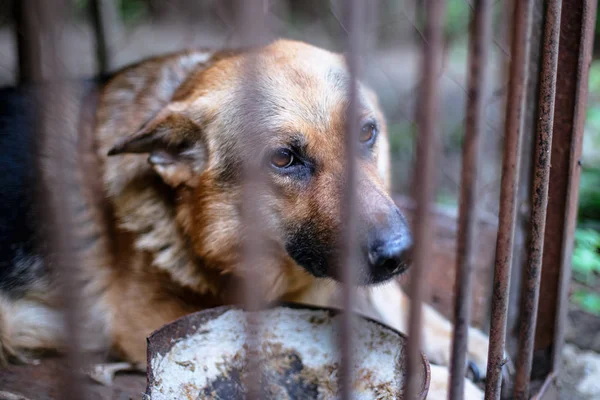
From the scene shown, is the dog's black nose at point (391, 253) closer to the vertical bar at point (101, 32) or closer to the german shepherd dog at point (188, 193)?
the german shepherd dog at point (188, 193)

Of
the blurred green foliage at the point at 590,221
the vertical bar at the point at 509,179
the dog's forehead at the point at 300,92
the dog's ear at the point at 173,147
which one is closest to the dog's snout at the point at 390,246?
→ the vertical bar at the point at 509,179

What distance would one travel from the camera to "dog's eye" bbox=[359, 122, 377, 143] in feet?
7.59

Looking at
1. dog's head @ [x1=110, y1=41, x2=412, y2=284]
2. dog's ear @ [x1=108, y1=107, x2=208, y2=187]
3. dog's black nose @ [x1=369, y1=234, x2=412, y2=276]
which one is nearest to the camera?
dog's black nose @ [x1=369, y1=234, x2=412, y2=276]

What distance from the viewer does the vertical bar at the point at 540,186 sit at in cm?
153

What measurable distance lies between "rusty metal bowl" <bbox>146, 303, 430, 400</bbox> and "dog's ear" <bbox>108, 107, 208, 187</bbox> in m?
0.60

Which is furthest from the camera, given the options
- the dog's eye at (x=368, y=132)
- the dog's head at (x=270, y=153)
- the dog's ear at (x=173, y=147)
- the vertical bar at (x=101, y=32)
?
the vertical bar at (x=101, y=32)

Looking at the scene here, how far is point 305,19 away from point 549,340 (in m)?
8.10

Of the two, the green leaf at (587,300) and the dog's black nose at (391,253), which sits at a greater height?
the dog's black nose at (391,253)

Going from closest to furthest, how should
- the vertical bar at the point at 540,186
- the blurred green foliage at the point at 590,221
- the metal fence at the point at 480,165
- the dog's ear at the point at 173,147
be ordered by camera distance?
1. the metal fence at the point at 480,165
2. the vertical bar at the point at 540,186
3. the dog's ear at the point at 173,147
4. the blurred green foliage at the point at 590,221

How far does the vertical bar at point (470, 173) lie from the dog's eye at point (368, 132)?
944mm

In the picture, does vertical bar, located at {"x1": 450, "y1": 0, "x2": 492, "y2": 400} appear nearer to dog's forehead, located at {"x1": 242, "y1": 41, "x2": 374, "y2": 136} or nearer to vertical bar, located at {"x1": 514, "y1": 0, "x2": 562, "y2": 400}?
vertical bar, located at {"x1": 514, "y1": 0, "x2": 562, "y2": 400}

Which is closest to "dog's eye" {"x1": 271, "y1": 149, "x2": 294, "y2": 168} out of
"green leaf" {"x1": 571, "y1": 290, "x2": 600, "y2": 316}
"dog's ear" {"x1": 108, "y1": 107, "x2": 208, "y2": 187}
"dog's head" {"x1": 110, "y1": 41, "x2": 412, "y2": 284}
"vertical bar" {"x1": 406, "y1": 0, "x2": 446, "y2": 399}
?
"dog's head" {"x1": 110, "y1": 41, "x2": 412, "y2": 284}

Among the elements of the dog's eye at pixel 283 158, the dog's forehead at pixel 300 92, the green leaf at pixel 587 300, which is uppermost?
the dog's forehead at pixel 300 92

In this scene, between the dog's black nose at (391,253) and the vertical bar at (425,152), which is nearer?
the vertical bar at (425,152)
